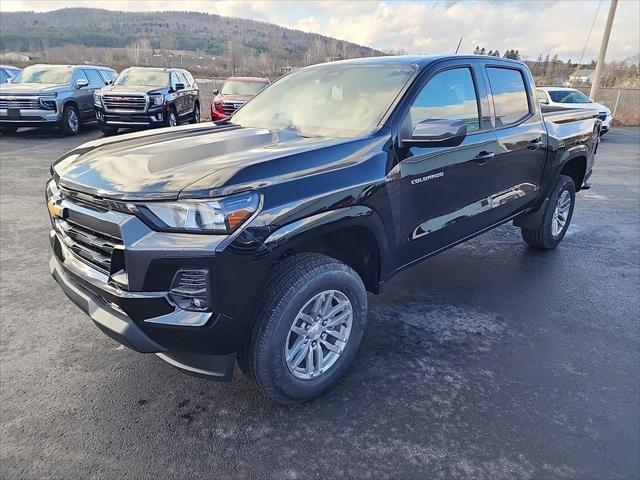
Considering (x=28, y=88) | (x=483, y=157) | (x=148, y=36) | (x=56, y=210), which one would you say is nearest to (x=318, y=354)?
(x=56, y=210)

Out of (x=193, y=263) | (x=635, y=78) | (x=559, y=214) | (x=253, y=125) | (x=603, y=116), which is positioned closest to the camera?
(x=193, y=263)

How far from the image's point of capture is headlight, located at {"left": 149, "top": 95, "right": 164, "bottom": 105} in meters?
11.9

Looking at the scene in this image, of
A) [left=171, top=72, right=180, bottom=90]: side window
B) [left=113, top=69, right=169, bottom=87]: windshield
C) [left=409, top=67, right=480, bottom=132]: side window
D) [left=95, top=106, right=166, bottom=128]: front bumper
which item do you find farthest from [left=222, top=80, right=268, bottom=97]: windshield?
[left=409, top=67, right=480, bottom=132]: side window

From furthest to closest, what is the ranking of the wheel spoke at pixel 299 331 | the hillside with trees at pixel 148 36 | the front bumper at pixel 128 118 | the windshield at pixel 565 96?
the hillside with trees at pixel 148 36 < the windshield at pixel 565 96 < the front bumper at pixel 128 118 < the wheel spoke at pixel 299 331

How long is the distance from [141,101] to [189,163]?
34.7ft

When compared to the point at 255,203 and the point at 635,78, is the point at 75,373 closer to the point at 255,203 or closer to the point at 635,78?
the point at 255,203

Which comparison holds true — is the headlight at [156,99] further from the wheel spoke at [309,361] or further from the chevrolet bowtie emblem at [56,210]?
the wheel spoke at [309,361]

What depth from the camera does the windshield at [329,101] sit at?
3.02 metres

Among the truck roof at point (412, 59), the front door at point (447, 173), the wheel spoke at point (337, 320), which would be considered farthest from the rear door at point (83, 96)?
the wheel spoke at point (337, 320)

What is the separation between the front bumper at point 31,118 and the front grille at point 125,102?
1311 mm

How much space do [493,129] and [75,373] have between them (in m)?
3.51

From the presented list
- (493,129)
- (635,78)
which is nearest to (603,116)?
(493,129)

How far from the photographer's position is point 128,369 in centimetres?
292

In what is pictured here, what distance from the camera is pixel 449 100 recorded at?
3346mm
